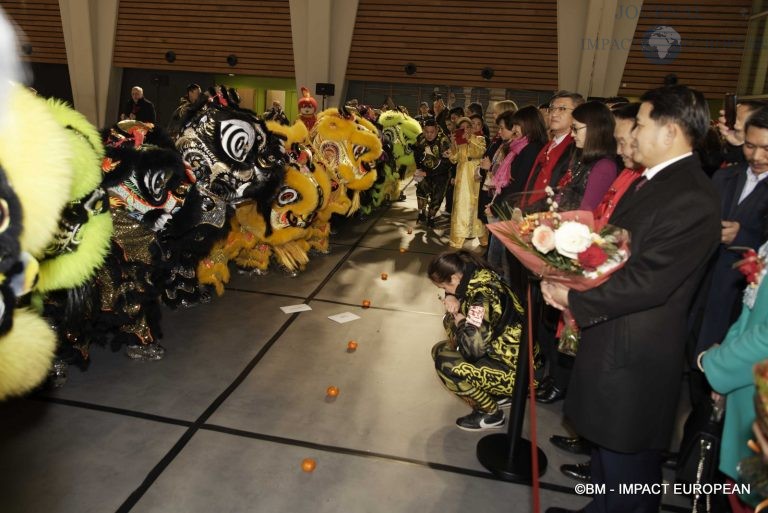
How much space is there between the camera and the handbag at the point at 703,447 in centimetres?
186

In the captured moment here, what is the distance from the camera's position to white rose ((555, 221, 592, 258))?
155 cm

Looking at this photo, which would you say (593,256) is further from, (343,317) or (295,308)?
(295,308)

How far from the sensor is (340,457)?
2.41 meters

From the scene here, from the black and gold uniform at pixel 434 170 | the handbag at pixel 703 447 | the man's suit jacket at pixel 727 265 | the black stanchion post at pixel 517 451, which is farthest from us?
the black and gold uniform at pixel 434 170

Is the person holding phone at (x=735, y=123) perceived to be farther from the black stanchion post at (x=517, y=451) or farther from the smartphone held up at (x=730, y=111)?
the black stanchion post at (x=517, y=451)

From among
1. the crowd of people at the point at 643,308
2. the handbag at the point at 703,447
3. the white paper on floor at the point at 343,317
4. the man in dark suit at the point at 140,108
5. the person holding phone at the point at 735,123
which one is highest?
the man in dark suit at the point at 140,108

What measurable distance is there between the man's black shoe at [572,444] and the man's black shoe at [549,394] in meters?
0.36

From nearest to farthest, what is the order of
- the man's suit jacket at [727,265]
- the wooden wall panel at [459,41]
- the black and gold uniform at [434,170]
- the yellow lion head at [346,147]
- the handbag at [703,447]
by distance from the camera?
the handbag at [703,447], the man's suit jacket at [727,265], the yellow lion head at [346,147], the black and gold uniform at [434,170], the wooden wall panel at [459,41]

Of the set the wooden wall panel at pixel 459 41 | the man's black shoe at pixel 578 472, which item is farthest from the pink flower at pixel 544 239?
the wooden wall panel at pixel 459 41

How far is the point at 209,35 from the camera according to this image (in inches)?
511

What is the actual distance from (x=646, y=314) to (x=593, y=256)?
264 mm

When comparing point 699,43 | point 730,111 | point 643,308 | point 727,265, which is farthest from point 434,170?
point 699,43

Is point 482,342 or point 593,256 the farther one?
point 482,342

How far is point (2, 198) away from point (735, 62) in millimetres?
13388
